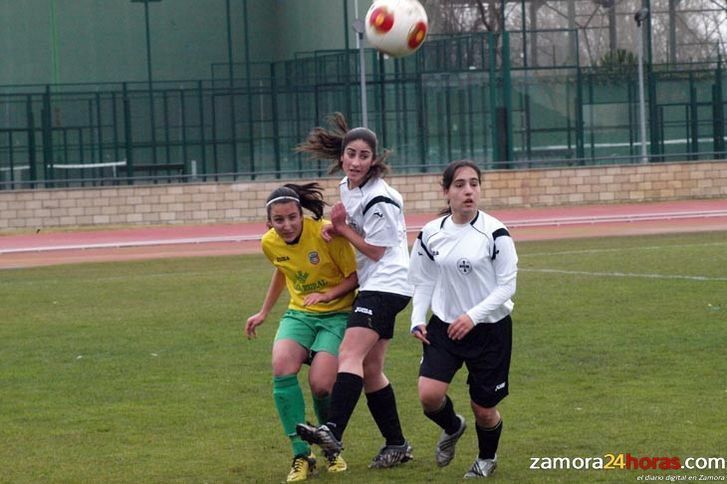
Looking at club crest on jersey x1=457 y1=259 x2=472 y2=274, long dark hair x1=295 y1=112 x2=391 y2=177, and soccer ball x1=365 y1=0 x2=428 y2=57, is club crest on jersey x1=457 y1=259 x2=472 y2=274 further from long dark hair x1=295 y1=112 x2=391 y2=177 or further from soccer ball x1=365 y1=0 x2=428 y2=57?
soccer ball x1=365 y1=0 x2=428 y2=57

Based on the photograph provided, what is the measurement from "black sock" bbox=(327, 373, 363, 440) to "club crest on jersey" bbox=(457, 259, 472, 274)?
0.79 meters

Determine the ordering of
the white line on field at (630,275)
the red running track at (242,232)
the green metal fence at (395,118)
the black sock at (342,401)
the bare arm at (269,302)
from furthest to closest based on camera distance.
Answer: the green metal fence at (395,118)
the red running track at (242,232)
the white line on field at (630,275)
the bare arm at (269,302)
the black sock at (342,401)

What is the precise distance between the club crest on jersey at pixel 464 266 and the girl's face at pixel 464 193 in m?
0.21

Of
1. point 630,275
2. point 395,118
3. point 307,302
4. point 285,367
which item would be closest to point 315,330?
point 307,302

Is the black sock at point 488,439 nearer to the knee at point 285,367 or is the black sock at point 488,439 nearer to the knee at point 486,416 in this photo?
the knee at point 486,416

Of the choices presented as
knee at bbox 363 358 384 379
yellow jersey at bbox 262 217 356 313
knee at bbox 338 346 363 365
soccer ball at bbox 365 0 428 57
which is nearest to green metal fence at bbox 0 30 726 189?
soccer ball at bbox 365 0 428 57

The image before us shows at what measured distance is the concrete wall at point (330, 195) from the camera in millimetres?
32500

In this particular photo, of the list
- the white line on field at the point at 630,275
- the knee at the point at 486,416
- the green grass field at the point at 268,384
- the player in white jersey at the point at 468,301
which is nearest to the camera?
the player in white jersey at the point at 468,301

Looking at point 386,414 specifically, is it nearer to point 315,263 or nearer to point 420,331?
point 420,331

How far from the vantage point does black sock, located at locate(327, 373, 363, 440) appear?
268 inches

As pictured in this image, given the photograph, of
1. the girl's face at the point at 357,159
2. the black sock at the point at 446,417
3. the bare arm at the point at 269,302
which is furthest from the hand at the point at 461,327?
the bare arm at the point at 269,302

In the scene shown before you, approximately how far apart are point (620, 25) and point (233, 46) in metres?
14.6

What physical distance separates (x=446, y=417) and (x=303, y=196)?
1.45 m

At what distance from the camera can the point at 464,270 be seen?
21.6 feet
